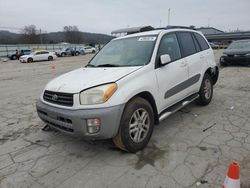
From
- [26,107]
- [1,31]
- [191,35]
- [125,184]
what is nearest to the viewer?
[125,184]

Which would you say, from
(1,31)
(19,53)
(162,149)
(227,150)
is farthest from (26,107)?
(1,31)

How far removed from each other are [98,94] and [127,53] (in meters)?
1.36

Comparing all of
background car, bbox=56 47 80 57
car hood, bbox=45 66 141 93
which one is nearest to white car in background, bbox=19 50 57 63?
background car, bbox=56 47 80 57

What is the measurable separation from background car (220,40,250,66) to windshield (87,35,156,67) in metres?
9.94

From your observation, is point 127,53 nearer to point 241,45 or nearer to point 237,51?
point 237,51

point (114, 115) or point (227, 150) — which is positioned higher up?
point (114, 115)

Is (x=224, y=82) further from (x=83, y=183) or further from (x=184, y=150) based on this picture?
(x=83, y=183)

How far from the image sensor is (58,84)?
10.8 ft

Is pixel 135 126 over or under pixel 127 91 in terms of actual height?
under

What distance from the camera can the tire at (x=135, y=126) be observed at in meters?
2.97

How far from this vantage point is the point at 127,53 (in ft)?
12.8

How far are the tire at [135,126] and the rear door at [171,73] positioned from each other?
1.50ft

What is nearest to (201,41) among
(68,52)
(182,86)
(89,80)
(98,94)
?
(182,86)

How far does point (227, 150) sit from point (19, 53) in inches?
1445
